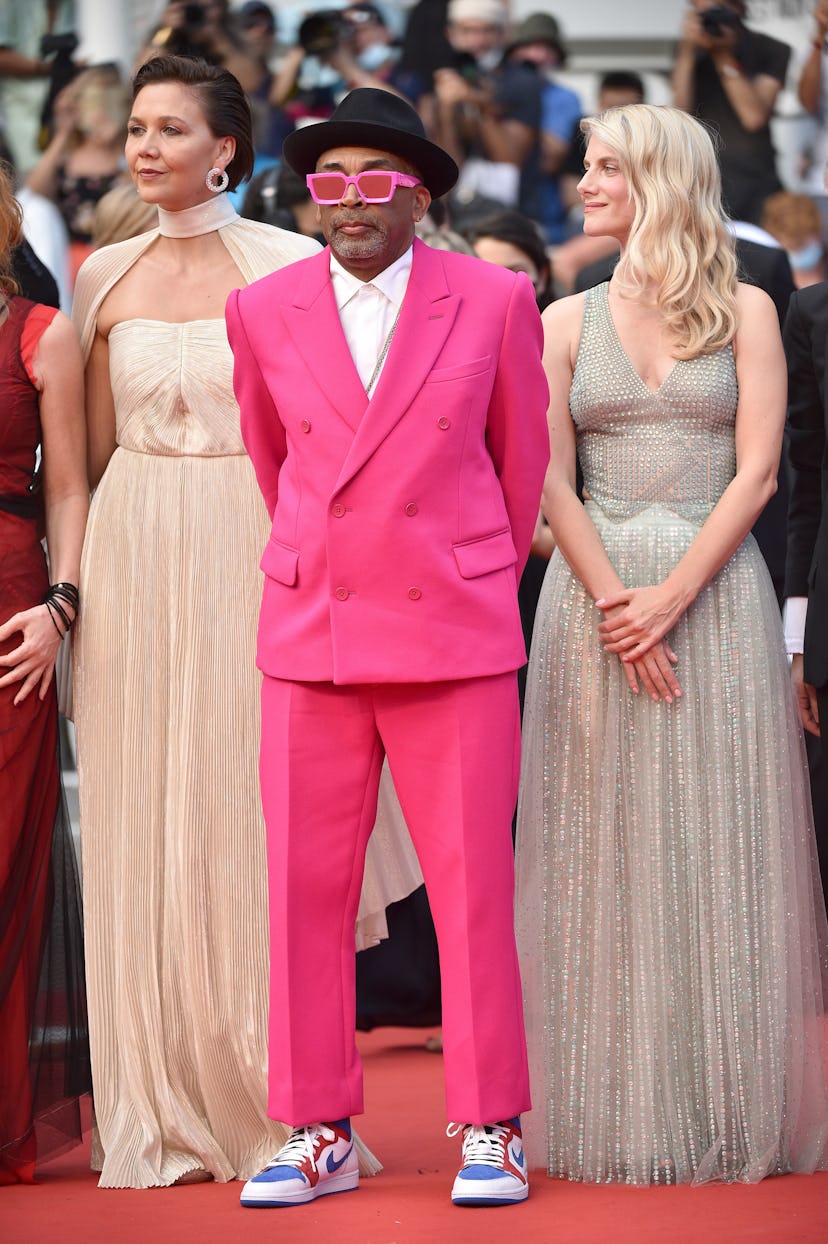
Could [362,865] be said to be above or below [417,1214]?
above

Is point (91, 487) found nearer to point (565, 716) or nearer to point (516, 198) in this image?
point (565, 716)

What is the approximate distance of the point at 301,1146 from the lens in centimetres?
360

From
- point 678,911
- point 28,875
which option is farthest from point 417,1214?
point 28,875

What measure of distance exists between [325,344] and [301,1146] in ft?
5.00

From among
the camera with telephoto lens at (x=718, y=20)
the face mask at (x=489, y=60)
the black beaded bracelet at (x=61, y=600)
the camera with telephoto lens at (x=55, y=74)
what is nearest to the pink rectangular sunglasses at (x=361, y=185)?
the black beaded bracelet at (x=61, y=600)

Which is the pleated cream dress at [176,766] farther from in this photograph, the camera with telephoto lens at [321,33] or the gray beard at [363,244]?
the camera with telephoto lens at [321,33]

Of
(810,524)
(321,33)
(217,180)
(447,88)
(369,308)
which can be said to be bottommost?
(810,524)

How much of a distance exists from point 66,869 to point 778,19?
6327 millimetres

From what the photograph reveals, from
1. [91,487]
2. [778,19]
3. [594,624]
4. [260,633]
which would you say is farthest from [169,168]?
[778,19]

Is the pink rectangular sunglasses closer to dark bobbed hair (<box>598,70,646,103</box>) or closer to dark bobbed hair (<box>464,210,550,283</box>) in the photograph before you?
dark bobbed hair (<box>464,210,550,283</box>)

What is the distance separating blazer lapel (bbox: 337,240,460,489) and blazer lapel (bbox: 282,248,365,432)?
0.09 ft

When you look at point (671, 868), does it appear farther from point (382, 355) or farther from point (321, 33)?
point (321, 33)

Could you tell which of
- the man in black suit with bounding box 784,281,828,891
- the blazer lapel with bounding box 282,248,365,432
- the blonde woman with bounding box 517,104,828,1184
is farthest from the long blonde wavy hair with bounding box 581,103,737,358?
the blazer lapel with bounding box 282,248,365,432

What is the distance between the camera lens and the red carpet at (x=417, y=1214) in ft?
10.9
